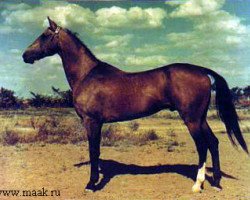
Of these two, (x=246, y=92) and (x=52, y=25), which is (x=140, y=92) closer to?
(x=52, y=25)

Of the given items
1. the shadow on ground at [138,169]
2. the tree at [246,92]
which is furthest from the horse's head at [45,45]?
the tree at [246,92]

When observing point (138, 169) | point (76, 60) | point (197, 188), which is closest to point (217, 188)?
point (197, 188)

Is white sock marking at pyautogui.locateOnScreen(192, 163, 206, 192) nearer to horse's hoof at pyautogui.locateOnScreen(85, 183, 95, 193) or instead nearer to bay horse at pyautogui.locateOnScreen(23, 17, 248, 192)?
bay horse at pyautogui.locateOnScreen(23, 17, 248, 192)

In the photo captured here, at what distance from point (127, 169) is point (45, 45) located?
2334mm

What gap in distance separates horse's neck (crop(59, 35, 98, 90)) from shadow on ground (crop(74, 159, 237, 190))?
1.46m

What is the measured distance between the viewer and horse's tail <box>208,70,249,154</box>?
5.10 meters

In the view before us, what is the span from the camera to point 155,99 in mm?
5062

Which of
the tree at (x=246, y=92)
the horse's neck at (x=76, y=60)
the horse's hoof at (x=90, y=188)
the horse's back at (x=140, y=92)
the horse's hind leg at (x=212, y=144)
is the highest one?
the horse's neck at (x=76, y=60)

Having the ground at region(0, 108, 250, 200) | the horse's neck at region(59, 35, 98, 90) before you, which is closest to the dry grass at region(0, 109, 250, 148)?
the ground at region(0, 108, 250, 200)

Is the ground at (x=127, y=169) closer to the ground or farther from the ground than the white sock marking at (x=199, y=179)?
closer to the ground

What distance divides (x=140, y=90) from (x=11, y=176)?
2.44 m

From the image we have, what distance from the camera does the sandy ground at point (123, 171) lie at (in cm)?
513

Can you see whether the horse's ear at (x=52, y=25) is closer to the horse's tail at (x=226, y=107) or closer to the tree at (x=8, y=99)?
the tree at (x=8, y=99)

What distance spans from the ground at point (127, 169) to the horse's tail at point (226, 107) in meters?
0.38
